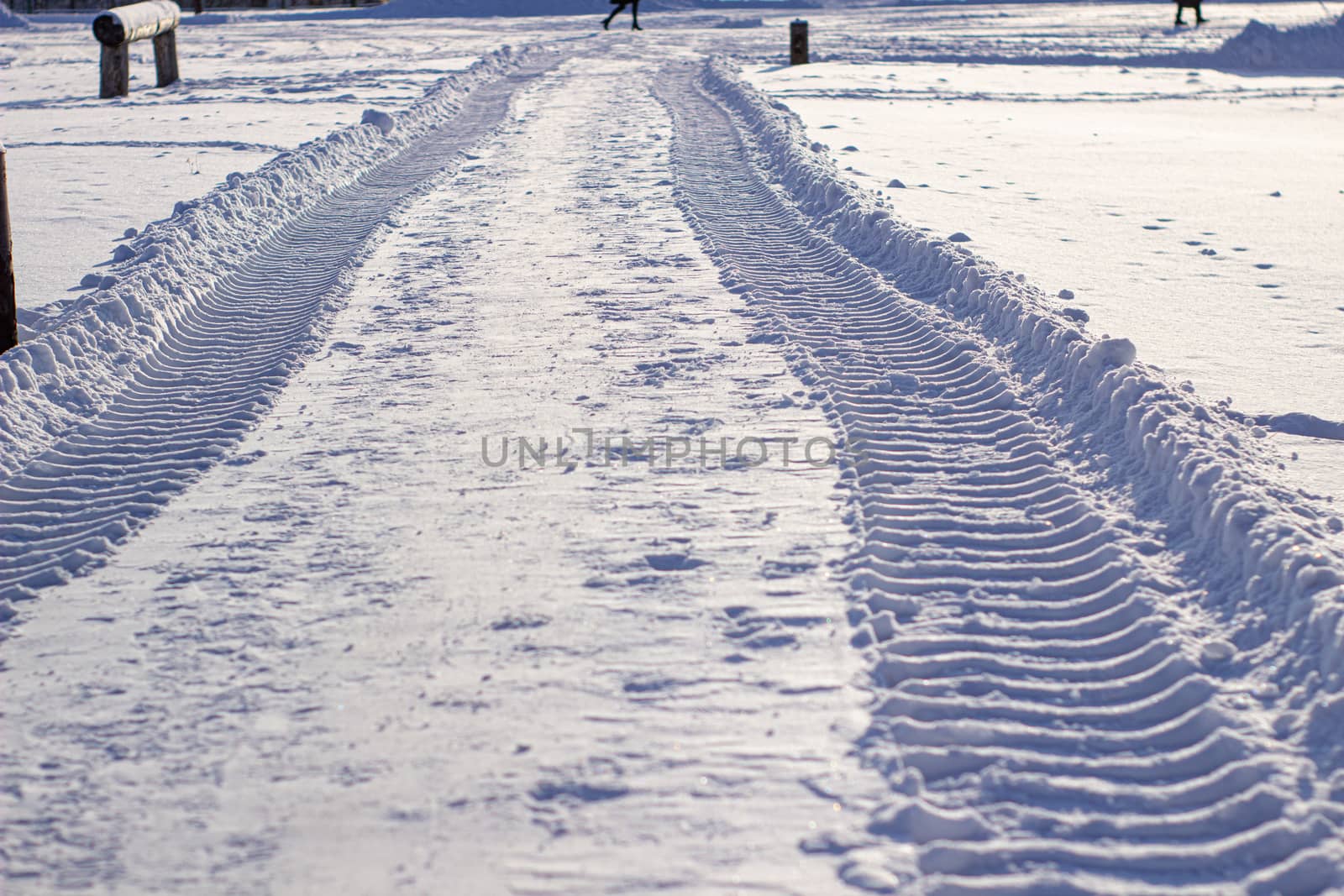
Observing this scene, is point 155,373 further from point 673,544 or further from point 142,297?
point 673,544

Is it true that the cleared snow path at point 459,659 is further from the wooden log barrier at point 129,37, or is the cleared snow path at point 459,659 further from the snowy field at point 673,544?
the wooden log barrier at point 129,37

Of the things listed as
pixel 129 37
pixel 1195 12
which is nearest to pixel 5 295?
pixel 129 37

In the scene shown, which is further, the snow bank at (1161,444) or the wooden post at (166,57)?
the wooden post at (166,57)

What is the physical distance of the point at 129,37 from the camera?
16469 mm

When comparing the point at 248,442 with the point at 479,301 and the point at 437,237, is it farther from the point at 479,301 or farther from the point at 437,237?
the point at 437,237

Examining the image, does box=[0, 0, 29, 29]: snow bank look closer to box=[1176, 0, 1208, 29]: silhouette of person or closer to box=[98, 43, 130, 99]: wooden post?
box=[98, 43, 130, 99]: wooden post

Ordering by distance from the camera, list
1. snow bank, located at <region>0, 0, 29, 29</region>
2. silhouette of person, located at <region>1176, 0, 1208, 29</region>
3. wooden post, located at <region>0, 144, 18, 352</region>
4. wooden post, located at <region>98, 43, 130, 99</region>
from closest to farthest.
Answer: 1. wooden post, located at <region>0, 144, 18, 352</region>
2. wooden post, located at <region>98, 43, 130, 99</region>
3. silhouette of person, located at <region>1176, 0, 1208, 29</region>
4. snow bank, located at <region>0, 0, 29, 29</region>

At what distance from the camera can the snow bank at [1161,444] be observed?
350 cm

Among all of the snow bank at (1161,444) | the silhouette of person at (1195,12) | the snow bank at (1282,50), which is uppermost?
the silhouette of person at (1195,12)

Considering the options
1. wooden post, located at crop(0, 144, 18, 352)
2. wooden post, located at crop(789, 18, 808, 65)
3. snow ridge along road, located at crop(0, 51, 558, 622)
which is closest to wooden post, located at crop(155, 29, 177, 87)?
wooden post, located at crop(789, 18, 808, 65)

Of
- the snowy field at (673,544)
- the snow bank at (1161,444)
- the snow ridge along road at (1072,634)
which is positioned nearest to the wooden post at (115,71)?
the snowy field at (673,544)

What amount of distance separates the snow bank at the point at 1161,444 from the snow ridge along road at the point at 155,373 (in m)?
3.32

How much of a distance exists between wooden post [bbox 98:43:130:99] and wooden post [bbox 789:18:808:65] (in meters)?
9.75

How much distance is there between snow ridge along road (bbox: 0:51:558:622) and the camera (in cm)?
433
